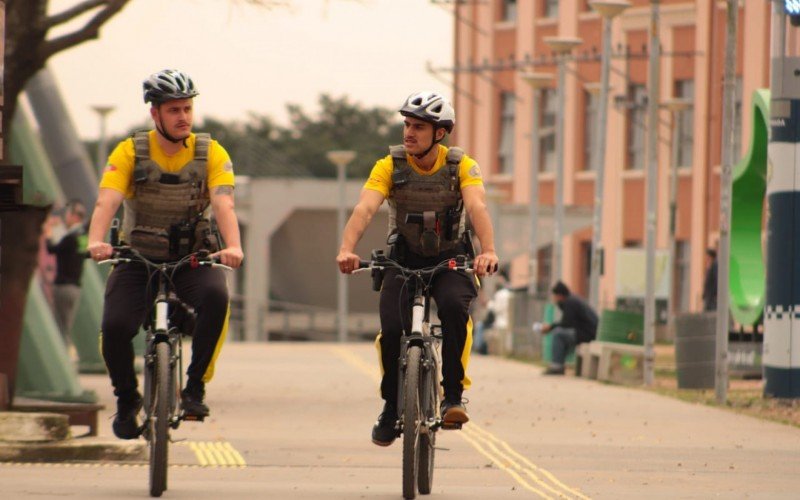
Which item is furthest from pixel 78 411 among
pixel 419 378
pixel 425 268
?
pixel 419 378

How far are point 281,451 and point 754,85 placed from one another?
111 feet

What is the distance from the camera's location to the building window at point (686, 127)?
53.1 m

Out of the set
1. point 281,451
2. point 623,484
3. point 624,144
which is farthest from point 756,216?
point 624,144

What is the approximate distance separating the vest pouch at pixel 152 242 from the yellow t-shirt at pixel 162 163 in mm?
209

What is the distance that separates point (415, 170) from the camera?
1053 cm

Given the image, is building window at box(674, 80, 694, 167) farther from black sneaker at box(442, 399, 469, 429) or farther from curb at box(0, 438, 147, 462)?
black sneaker at box(442, 399, 469, 429)

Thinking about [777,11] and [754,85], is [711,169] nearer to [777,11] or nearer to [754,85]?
[754,85]

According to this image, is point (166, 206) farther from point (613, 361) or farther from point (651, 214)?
point (651, 214)

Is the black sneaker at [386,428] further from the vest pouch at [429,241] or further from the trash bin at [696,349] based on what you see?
the trash bin at [696,349]

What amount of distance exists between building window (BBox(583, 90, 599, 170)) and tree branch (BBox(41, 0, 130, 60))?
39581 millimetres

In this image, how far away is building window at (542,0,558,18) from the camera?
60031mm

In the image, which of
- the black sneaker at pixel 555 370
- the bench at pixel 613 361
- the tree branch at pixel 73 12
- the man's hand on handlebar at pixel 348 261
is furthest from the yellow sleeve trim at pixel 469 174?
the black sneaker at pixel 555 370

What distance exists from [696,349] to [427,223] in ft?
44.2

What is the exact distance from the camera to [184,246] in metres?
10.3
